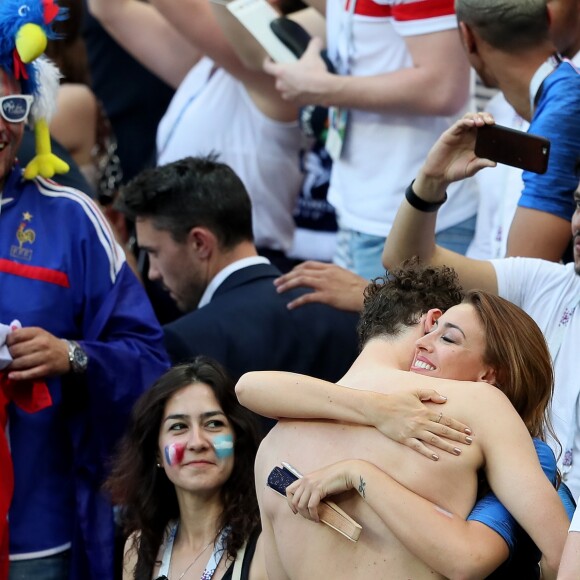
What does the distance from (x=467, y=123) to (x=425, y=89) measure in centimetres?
94

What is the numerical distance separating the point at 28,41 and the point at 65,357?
36.7 inches

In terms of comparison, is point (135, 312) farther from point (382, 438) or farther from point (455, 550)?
point (455, 550)

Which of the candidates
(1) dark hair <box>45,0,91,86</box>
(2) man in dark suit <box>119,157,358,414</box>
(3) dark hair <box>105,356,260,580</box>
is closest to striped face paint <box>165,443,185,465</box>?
(3) dark hair <box>105,356,260,580</box>

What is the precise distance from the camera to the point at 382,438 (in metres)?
2.91

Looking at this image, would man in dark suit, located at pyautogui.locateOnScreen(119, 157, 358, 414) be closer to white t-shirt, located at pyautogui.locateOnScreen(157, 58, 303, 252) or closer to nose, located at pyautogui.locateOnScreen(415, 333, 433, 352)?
white t-shirt, located at pyautogui.locateOnScreen(157, 58, 303, 252)

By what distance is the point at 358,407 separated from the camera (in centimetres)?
290

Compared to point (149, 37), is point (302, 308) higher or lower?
lower

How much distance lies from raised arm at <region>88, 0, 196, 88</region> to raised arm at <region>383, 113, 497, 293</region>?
217cm

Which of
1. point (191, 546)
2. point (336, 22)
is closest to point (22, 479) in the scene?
point (191, 546)

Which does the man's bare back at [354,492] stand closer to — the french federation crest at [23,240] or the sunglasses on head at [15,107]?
the french federation crest at [23,240]

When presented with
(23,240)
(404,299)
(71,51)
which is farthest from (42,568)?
(71,51)

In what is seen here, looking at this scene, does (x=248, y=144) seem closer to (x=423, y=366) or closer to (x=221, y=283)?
(x=221, y=283)

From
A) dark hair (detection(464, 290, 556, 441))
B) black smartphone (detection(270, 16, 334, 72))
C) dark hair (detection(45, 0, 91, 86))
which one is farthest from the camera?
dark hair (detection(45, 0, 91, 86))

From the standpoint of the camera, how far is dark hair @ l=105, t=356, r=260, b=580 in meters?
4.00
